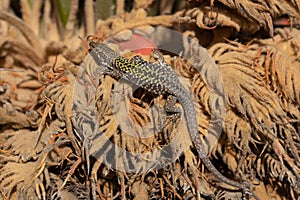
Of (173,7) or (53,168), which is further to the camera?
(173,7)

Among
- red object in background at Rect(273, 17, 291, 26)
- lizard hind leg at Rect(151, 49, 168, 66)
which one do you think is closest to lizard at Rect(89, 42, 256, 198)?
lizard hind leg at Rect(151, 49, 168, 66)

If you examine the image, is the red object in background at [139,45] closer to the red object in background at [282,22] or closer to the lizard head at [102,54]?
the lizard head at [102,54]

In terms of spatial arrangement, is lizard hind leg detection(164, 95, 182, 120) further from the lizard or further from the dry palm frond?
the dry palm frond

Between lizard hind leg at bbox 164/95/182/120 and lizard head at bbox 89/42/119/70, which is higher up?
lizard head at bbox 89/42/119/70

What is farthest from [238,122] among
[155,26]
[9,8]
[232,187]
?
[9,8]

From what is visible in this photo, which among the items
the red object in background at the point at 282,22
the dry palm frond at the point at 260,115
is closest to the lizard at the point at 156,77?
the dry palm frond at the point at 260,115

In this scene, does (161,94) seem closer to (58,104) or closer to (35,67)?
(58,104)
